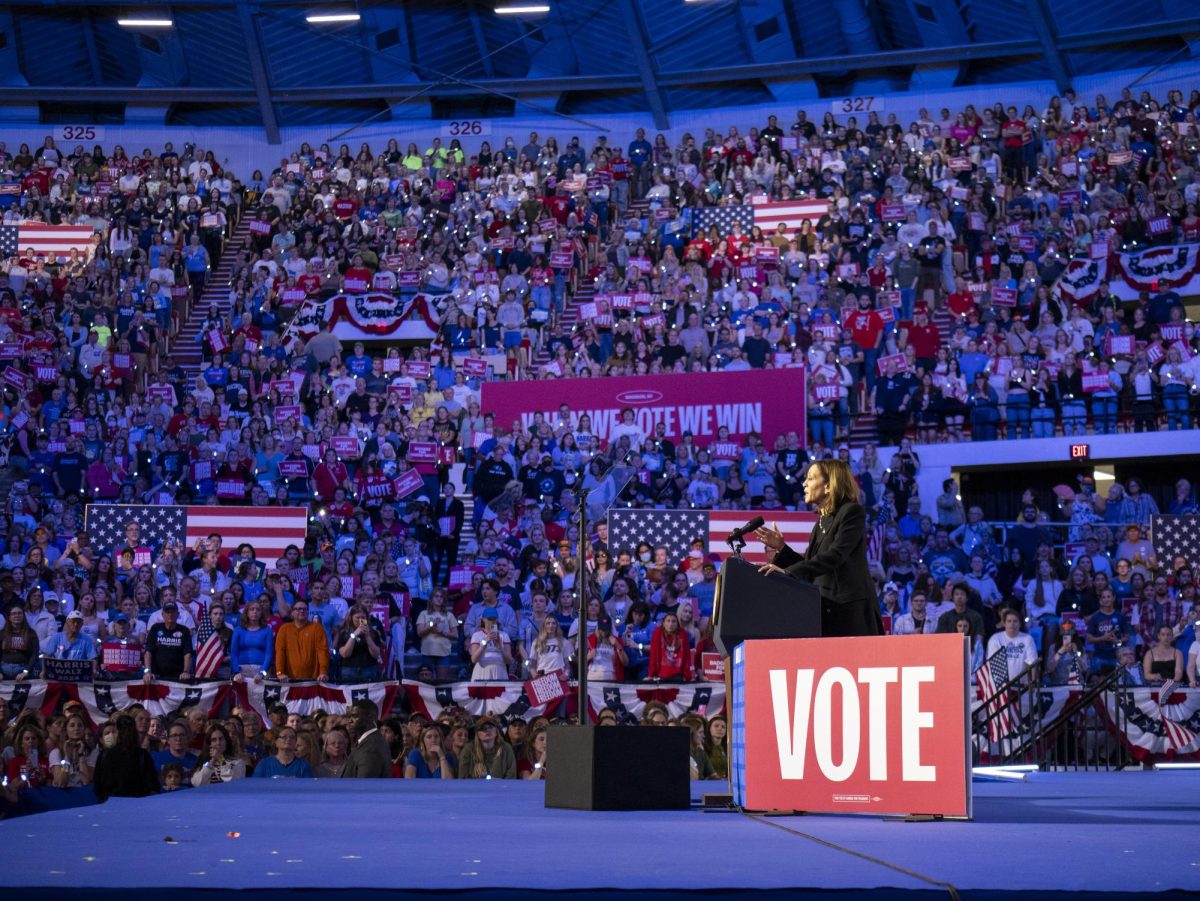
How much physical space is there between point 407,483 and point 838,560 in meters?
15.2

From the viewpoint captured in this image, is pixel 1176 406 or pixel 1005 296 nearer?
pixel 1176 406

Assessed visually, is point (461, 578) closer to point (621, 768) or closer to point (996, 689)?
point (996, 689)

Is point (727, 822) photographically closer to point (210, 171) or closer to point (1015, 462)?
point (1015, 462)

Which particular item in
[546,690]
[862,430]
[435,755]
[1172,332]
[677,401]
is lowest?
[435,755]

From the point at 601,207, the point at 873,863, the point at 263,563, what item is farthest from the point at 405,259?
the point at 873,863

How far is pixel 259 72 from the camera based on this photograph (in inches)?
1379

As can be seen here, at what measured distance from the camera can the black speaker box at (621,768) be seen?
6859 millimetres

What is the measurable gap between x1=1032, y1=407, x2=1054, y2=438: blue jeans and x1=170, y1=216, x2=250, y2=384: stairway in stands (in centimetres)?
1381

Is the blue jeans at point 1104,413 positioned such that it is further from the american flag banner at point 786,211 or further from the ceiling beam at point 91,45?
the ceiling beam at point 91,45

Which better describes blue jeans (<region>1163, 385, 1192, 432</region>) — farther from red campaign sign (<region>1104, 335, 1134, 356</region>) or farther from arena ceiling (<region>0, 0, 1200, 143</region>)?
arena ceiling (<region>0, 0, 1200, 143</region>)

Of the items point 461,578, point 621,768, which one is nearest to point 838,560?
point 621,768

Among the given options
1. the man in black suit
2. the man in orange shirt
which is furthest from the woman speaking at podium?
the man in orange shirt

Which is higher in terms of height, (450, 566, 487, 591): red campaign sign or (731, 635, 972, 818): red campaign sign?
(450, 566, 487, 591): red campaign sign

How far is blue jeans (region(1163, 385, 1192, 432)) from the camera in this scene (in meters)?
22.0
